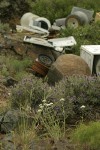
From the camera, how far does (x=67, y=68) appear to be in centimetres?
1005

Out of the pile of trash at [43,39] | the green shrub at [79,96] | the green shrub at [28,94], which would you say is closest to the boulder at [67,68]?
the pile of trash at [43,39]

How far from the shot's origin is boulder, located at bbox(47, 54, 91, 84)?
1000 centimetres

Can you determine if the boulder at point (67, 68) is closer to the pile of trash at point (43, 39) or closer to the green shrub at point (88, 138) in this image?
the pile of trash at point (43, 39)

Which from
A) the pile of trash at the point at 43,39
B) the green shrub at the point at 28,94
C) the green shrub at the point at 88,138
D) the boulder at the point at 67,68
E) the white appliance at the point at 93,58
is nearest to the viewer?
the green shrub at the point at 88,138

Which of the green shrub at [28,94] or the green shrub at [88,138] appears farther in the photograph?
the green shrub at [28,94]

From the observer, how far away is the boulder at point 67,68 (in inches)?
394

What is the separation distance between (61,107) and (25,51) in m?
7.44

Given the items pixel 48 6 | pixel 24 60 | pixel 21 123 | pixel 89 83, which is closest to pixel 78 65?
pixel 24 60

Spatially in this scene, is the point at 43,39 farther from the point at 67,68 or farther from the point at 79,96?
the point at 79,96

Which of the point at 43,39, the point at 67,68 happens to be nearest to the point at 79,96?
the point at 67,68

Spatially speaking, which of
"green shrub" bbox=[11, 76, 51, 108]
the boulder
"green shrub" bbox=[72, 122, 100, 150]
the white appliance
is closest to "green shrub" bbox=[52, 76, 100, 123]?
"green shrub" bbox=[11, 76, 51, 108]

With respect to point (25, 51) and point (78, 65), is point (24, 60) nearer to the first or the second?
point (25, 51)

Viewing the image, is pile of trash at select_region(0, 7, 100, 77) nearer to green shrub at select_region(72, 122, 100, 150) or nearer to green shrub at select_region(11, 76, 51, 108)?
green shrub at select_region(11, 76, 51, 108)

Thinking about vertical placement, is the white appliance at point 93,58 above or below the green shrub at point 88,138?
below
